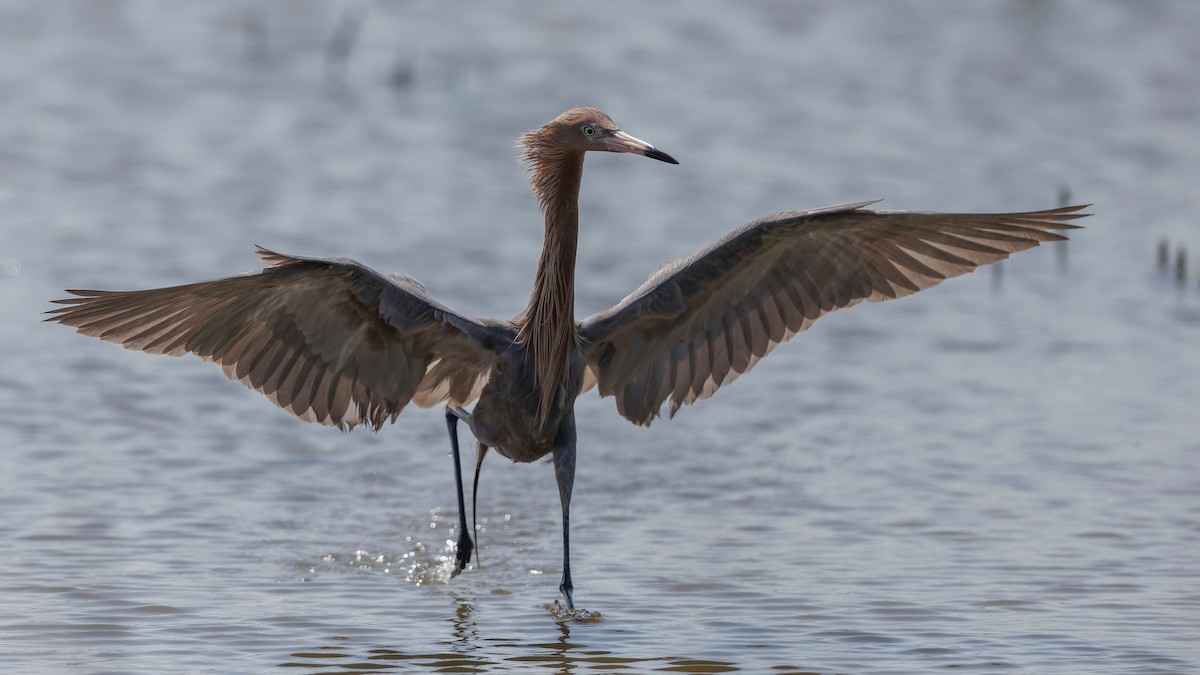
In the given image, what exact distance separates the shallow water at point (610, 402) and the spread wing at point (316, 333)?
1021mm

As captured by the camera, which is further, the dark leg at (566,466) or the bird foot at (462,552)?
the bird foot at (462,552)

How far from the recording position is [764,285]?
826cm

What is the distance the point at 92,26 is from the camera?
20906 mm

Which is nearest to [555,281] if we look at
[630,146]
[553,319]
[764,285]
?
[553,319]

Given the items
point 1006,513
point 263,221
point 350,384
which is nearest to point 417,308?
point 350,384

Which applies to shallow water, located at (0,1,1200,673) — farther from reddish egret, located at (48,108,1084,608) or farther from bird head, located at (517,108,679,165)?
bird head, located at (517,108,679,165)

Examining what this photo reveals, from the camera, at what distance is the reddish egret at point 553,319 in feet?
24.7

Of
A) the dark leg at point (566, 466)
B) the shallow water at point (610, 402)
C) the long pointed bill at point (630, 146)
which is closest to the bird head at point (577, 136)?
the long pointed bill at point (630, 146)

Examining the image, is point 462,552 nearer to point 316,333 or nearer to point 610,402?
point 316,333

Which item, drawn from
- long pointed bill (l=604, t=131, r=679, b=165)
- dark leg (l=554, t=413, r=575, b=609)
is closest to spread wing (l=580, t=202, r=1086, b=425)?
dark leg (l=554, t=413, r=575, b=609)

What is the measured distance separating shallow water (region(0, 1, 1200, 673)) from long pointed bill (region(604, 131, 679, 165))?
2158mm

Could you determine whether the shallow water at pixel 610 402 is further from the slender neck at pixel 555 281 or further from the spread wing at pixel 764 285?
the slender neck at pixel 555 281

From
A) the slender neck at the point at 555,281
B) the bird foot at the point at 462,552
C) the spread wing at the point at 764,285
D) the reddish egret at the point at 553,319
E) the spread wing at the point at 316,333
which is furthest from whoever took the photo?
the bird foot at the point at 462,552

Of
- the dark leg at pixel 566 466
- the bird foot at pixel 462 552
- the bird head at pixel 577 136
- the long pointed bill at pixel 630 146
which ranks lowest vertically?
the bird foot at pixel 462 552
